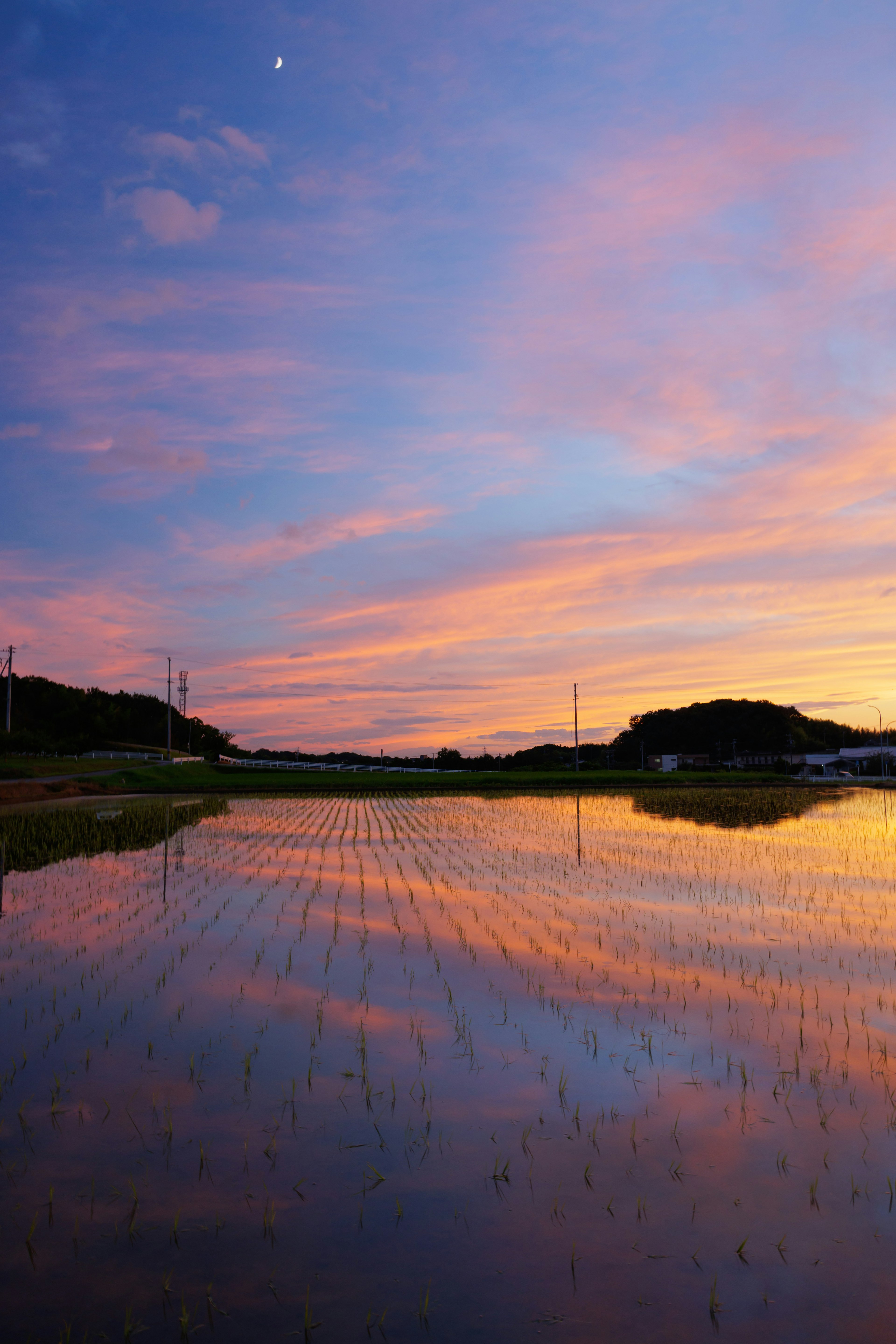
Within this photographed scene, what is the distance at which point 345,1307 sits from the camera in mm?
3363

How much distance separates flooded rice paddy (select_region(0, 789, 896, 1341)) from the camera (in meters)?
3.45

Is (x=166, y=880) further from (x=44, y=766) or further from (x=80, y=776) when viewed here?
(x=44, y=766)

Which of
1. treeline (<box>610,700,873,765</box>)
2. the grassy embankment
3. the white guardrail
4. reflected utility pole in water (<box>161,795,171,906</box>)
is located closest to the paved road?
the grassy embankment

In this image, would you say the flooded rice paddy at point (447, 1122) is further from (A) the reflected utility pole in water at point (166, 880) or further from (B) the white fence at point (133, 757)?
(B) the white fence at point (133, 757)

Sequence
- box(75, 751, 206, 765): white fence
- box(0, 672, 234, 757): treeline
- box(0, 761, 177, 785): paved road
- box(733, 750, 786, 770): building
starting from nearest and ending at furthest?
box(0, 761, 177, 785): paved road, box(75, 751, 206, 765): white fence, box(0, 672, 234, 757): treeline, box(733, 750, 786, 770): building

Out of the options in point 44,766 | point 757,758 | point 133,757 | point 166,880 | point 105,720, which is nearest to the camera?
point 166,880

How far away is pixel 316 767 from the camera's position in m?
79.4

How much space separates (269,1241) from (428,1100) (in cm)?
171

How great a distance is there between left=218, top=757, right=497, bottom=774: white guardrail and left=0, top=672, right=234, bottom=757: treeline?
453 inches

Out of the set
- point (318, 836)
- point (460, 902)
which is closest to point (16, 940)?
point (460, 902)

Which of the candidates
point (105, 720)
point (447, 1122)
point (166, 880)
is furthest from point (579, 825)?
point (105, 720)

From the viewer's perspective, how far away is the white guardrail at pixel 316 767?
75.1 m

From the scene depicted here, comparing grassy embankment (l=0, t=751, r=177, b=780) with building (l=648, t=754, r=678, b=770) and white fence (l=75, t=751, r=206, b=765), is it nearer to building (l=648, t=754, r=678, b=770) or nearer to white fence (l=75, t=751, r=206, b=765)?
white fence (l=75, t=751, r=206, b=765)

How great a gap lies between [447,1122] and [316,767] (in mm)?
75836
